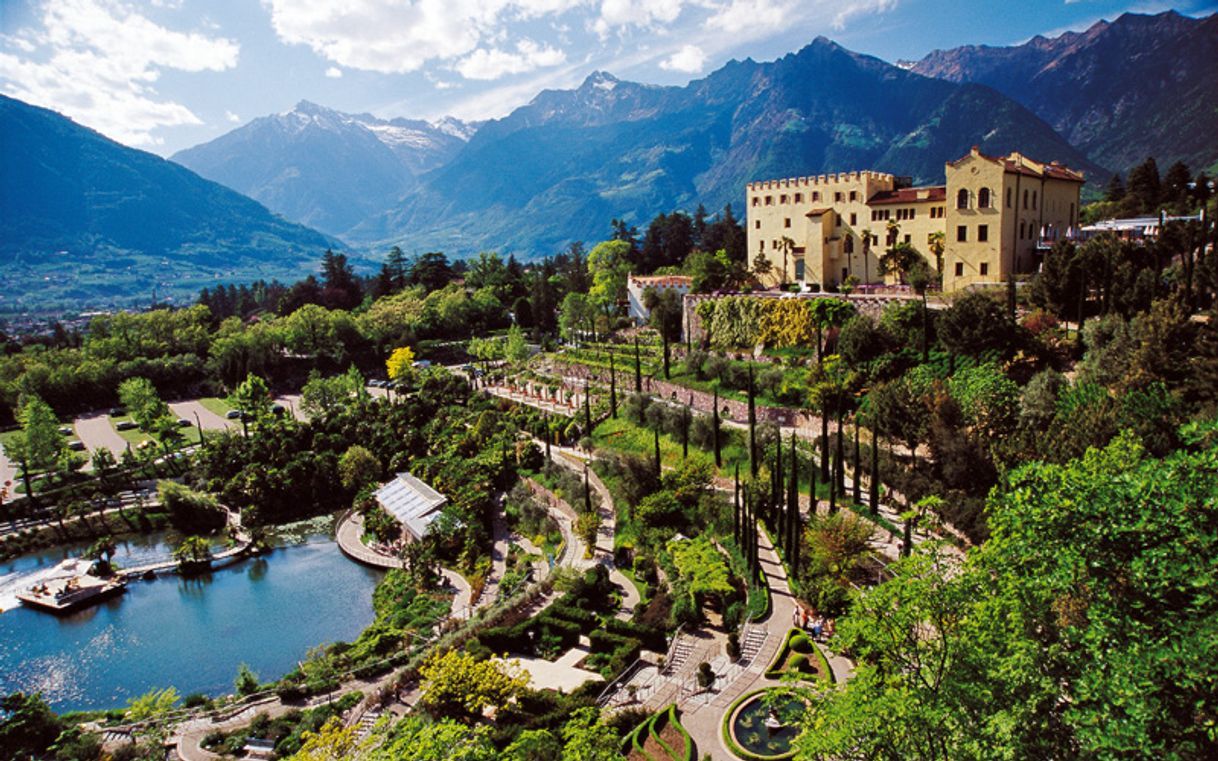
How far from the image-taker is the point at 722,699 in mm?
19875

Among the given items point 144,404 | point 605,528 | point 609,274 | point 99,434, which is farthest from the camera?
point 609,274

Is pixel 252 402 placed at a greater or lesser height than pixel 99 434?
greater

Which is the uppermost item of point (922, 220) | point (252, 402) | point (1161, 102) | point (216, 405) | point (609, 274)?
point (1161, 102)

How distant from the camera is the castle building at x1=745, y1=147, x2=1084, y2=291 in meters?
41.5

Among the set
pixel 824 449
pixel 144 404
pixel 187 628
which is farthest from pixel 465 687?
pixel 144 404

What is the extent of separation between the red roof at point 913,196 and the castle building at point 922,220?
7 cm

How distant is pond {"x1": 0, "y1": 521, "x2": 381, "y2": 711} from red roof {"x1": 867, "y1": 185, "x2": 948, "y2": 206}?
131ft

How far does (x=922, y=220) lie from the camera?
4616 centimetres

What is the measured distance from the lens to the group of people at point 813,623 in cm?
2211

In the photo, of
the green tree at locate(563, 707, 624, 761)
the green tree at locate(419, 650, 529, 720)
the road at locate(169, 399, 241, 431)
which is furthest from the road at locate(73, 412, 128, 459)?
the green tree at locate(563, 707, 624, 761)

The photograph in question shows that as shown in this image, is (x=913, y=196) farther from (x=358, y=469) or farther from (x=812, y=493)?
(x=358, y=469)

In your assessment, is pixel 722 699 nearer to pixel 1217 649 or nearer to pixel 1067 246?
pixel 1217 649

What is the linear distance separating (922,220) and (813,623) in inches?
1298

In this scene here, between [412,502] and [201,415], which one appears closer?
[412,502]
